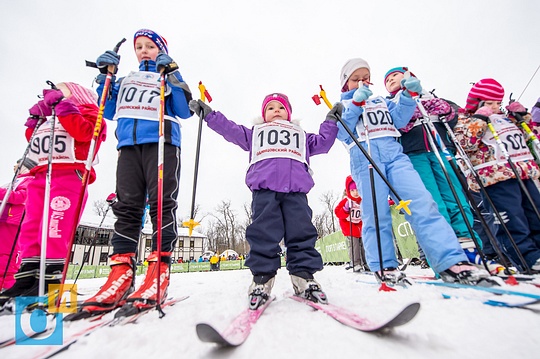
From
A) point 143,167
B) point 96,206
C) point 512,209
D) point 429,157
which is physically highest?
point 96,206

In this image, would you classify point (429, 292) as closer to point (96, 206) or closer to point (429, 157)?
point (429, 157)

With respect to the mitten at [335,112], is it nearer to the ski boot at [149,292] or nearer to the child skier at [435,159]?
the child skier at [435,159]

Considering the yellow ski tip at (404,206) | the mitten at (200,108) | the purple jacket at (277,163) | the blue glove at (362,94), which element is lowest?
→ the yellow ski tip at (404,206)

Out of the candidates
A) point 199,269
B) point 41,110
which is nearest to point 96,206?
point 199,269

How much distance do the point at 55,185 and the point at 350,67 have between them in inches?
139

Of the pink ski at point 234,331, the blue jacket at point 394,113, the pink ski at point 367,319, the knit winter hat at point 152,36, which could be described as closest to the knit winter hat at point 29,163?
the knit winter hat at point 152,36

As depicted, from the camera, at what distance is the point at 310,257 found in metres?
1.95

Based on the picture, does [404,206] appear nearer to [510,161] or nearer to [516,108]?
[510,161]

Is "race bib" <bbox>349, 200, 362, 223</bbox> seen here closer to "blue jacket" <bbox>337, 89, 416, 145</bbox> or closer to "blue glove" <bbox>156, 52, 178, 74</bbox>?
"blue jacket" <bbox>337, 89, 416, 145</bbox>

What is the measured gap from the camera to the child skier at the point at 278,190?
190 cm

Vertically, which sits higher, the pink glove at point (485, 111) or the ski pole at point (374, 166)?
the pink glove at point (485, 111)

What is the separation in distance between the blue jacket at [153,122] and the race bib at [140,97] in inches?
2.4

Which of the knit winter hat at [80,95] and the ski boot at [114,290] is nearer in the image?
the ski boot at [114,290]

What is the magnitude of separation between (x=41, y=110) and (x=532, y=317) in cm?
429
